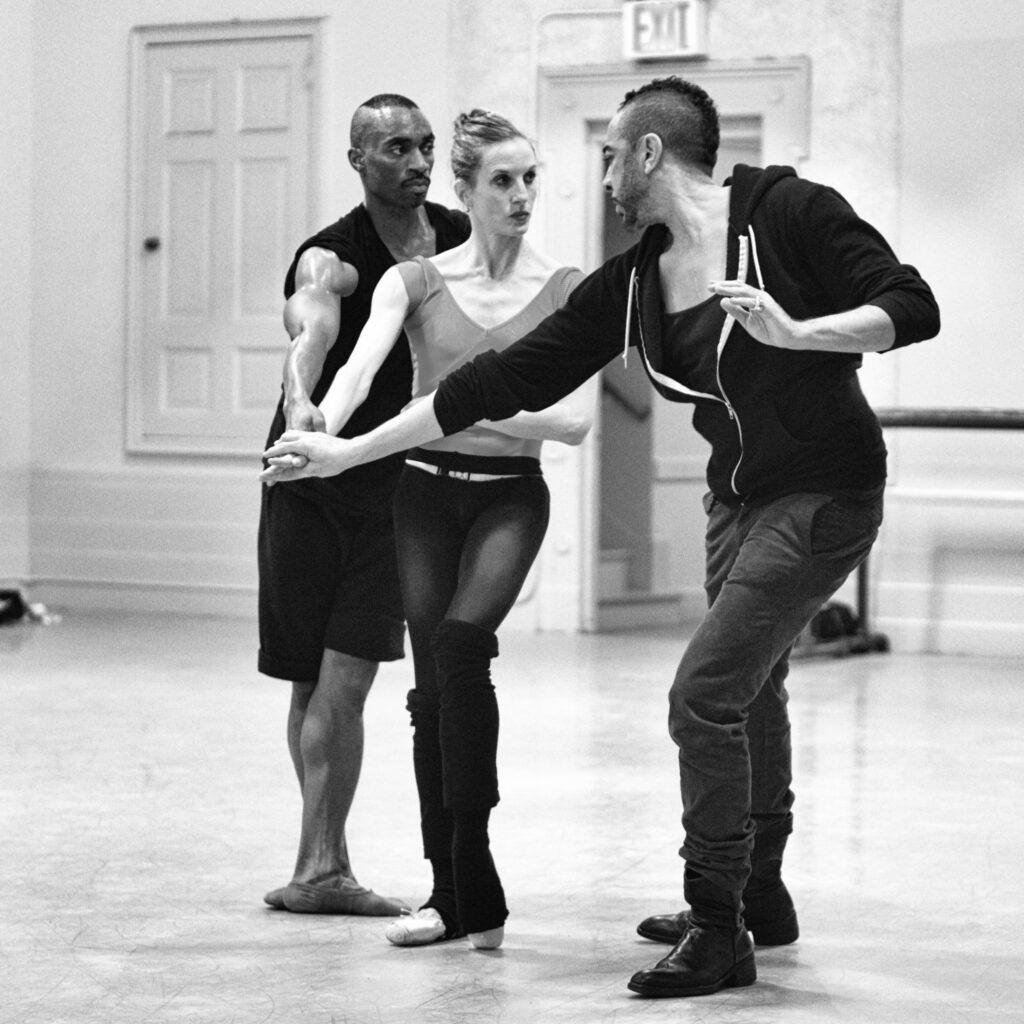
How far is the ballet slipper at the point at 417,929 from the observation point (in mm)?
3508

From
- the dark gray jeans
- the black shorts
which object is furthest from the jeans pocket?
the black shorts

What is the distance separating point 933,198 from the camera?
28.2 feet

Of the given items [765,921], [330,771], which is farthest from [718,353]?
[330,771]

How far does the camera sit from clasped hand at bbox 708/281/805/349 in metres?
2.90

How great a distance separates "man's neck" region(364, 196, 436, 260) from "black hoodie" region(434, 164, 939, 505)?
0.60 m

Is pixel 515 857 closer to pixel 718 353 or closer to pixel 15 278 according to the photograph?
pixel 718 353

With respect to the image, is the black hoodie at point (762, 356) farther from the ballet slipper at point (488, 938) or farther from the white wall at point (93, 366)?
the white wall at point (93, 366)

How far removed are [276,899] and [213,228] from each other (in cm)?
652

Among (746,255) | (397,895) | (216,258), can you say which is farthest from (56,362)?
(746,255)

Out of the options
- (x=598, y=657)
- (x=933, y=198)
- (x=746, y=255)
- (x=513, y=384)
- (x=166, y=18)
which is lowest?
(x=598, y=657)

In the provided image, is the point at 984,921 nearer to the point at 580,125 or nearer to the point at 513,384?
the point at 513,384

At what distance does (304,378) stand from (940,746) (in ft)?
9.72

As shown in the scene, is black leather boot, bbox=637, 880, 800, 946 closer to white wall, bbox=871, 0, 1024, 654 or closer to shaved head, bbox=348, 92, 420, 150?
shaved head, bbox=348, 92, 420, 150

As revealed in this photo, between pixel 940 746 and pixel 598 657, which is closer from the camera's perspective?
pixel 940 746
